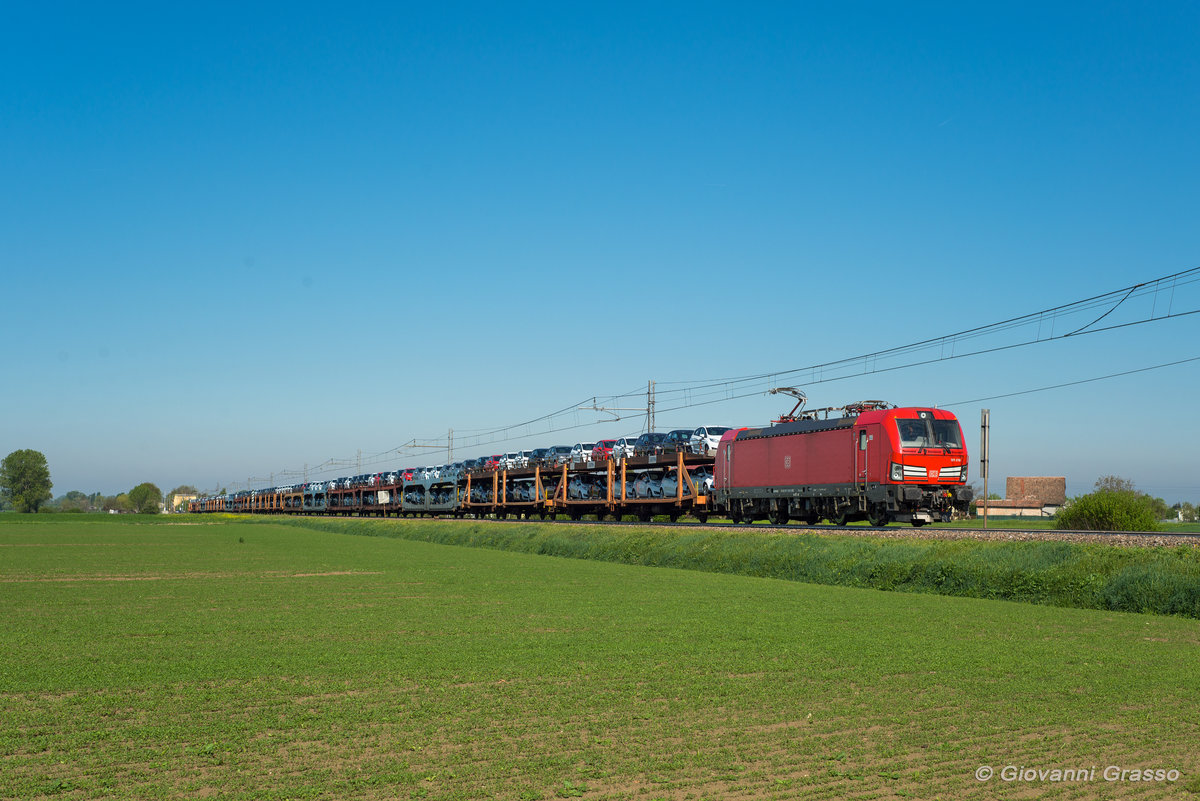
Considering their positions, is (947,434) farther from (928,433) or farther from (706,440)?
(706,440)

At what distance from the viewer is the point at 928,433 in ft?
113

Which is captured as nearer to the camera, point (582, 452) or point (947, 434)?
point (947, 434)

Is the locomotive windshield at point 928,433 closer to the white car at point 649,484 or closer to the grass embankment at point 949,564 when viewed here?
the grass embankment at point 949,564

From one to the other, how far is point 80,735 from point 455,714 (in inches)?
135

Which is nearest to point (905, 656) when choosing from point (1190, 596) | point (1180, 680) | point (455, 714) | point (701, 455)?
point (1180, 680)

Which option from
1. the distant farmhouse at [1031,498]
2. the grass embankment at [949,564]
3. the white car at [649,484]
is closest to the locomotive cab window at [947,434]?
the grass embankment at [949,564]

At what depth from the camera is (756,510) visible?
1720 inches

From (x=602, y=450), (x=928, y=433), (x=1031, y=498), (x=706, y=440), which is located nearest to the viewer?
(x=928, y=433)

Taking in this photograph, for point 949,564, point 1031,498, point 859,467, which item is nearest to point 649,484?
point 859,467

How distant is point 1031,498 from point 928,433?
73.6 meters

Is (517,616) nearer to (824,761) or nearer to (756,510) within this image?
(824,761)

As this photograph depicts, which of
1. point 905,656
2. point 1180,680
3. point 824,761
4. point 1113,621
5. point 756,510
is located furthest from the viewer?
point 756,510

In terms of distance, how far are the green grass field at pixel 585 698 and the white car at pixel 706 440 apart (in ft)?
99.4

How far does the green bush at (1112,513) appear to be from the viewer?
38281mm
